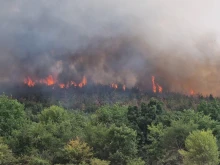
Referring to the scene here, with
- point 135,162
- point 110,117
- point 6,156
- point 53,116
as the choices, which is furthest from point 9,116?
point 135,162

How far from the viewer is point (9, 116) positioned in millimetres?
63250

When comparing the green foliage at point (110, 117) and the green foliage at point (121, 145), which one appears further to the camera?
the green foliage at point (110, 117)

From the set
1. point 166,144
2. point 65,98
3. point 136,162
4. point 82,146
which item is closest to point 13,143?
point 82,146

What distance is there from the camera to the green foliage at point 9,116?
199ft

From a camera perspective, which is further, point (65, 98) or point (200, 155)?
point (65, 98)

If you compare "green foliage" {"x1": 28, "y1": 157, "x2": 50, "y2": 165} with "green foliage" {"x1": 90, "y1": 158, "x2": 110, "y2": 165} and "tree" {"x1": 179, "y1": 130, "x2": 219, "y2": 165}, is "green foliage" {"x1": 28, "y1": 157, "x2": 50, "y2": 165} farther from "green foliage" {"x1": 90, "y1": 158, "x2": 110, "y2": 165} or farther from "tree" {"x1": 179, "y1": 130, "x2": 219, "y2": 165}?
"tree" {"x1": 179, "y1": 130, "x2": 219, "y2": 165}

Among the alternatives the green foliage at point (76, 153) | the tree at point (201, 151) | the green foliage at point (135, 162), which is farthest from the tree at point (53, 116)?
the tree at point (201, 151)

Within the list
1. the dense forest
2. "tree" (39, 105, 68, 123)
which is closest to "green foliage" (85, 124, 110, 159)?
the dense forest

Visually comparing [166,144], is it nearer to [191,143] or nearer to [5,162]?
[191,143]

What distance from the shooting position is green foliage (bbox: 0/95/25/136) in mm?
60625

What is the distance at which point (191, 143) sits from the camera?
44281mm

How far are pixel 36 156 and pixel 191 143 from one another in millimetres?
20643

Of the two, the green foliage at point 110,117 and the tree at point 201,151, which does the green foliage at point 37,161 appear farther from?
the tree at point 201,151

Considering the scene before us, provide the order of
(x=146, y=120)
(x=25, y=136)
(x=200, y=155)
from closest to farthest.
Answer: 1. (x=200, y=155)
2. (x=25, y=136)
3. (x=146, y=120)
